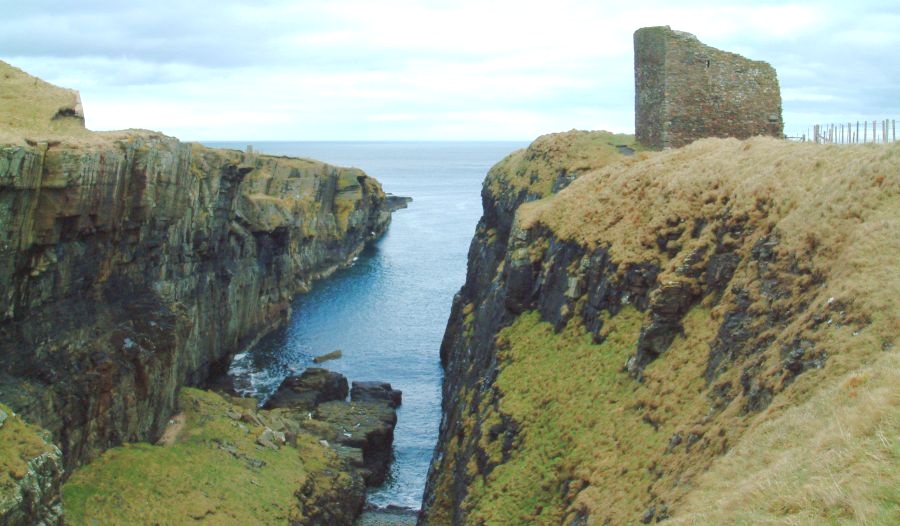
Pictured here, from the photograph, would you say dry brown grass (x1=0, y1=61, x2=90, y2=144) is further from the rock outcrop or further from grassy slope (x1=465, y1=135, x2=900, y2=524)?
the rock outcrop

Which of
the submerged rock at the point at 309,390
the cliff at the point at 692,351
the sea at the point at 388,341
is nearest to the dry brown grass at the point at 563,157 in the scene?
the cliff at the point at 692,351

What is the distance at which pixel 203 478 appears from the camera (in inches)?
1955

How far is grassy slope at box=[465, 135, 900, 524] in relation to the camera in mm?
19094

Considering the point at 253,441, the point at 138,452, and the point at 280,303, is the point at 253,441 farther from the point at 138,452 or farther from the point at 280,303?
the point at 280,303

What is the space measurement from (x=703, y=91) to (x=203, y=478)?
134 ft

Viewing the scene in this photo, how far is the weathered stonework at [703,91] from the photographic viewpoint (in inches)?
2440

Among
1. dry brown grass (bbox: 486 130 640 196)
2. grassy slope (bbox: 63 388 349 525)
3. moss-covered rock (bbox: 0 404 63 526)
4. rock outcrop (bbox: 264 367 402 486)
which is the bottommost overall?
rock outcrop (bbox: 264 367 402 486)

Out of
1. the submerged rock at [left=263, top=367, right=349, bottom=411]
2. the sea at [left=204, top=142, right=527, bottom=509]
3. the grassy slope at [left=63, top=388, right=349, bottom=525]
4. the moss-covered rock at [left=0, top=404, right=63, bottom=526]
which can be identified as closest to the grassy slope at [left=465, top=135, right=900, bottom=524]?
the grassy slope at [left=63, top=388, right=349, bottom=525]

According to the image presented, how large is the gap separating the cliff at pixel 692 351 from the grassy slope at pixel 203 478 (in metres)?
8.23

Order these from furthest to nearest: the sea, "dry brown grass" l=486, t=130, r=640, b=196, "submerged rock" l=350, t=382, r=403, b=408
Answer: "submerged rock" l=350, t=382, r=403, b=408 < the sea < "dry brown grass" l=486, t=130, r=640, b=196

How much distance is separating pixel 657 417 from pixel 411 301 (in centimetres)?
8766

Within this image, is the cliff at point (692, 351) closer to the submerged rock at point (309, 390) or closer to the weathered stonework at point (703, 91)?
the weathered stonework at point (703, 91)

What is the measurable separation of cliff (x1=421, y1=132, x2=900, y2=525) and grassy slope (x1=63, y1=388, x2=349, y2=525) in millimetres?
8229

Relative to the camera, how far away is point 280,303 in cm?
11231
